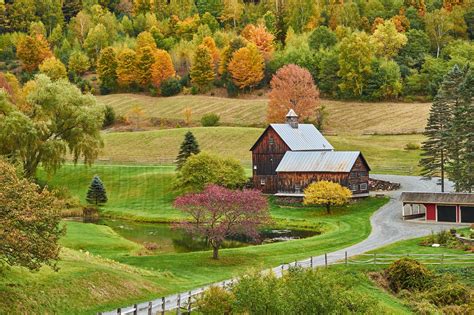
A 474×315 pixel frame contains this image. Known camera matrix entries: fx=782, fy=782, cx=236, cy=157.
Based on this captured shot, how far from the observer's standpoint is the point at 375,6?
164m

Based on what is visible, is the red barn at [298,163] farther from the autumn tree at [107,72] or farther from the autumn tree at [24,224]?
the autumn tree at [107,72]

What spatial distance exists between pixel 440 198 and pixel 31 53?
11232cm

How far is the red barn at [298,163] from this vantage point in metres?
75.3

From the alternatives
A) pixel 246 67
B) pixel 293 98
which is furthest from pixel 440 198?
pixel 246 67

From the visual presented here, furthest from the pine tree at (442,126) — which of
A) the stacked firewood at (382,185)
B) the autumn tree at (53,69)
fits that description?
the autumn tree at (53,69)

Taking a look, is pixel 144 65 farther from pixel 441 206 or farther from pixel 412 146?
pixel 441 206

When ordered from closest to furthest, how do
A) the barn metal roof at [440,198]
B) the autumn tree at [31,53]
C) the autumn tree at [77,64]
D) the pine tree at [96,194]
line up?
the barn metal roof at [440,198] → the pine tree at [96,194] → the autumn tree at [77,64] → the autumn tree at [31,53]

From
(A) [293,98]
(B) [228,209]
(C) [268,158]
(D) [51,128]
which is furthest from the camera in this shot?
(A) [293,98]

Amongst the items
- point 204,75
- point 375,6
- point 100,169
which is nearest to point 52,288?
point 100,169

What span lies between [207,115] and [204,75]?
23.6 metres

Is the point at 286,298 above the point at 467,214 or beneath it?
above

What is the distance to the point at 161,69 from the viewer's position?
14125 centimetres

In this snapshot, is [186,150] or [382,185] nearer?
[382,185]

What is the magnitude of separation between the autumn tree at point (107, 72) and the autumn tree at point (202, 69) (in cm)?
1493
